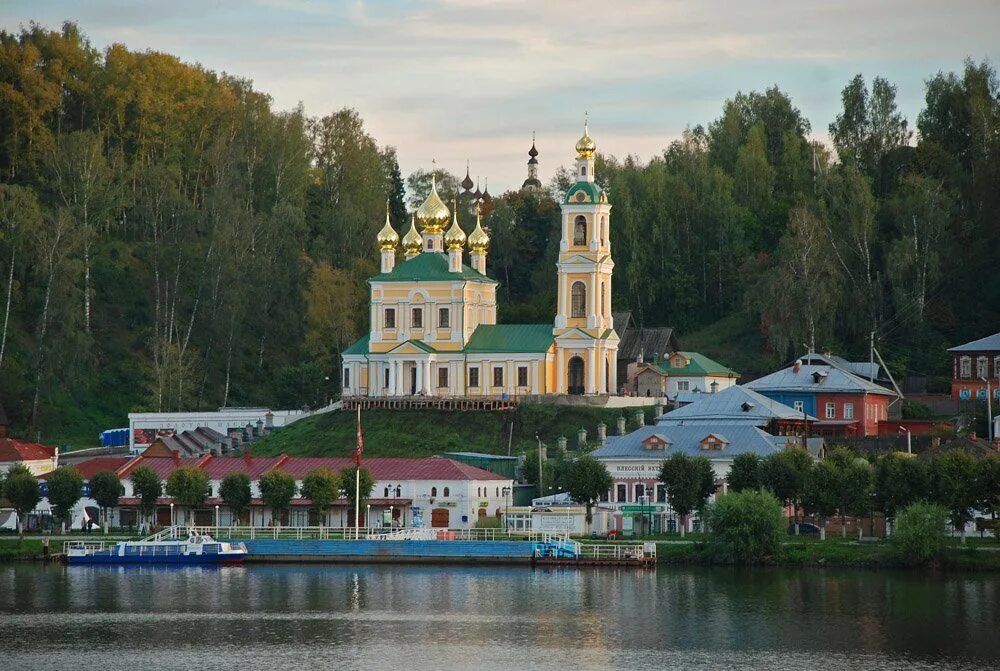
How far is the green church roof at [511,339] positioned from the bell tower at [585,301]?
0.99m

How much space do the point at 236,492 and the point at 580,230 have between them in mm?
26381

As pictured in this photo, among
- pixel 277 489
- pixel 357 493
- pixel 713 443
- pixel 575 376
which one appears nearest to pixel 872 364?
pixel 575 376

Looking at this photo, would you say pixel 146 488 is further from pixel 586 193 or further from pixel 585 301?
pixel 586 193

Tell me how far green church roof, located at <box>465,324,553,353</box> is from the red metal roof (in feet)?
67.2

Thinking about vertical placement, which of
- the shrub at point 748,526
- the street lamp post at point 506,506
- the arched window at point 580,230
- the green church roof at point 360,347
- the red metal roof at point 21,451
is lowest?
the shrub at point 748,526

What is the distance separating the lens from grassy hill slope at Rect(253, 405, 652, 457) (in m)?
97.8

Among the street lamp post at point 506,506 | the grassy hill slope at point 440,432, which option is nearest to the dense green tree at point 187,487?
the grassy hill slope at point 440,432

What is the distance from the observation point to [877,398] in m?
100

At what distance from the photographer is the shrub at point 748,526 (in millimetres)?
75438

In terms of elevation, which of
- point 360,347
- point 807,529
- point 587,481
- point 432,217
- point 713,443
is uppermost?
point 432,217

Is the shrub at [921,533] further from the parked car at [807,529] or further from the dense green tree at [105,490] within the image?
the dense green tree at [105,490]

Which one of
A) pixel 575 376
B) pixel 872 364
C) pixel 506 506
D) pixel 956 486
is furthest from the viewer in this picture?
pixel 575 376

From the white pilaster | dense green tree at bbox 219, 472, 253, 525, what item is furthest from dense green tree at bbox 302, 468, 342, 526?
the white pilaster

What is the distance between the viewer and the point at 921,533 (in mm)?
73938
